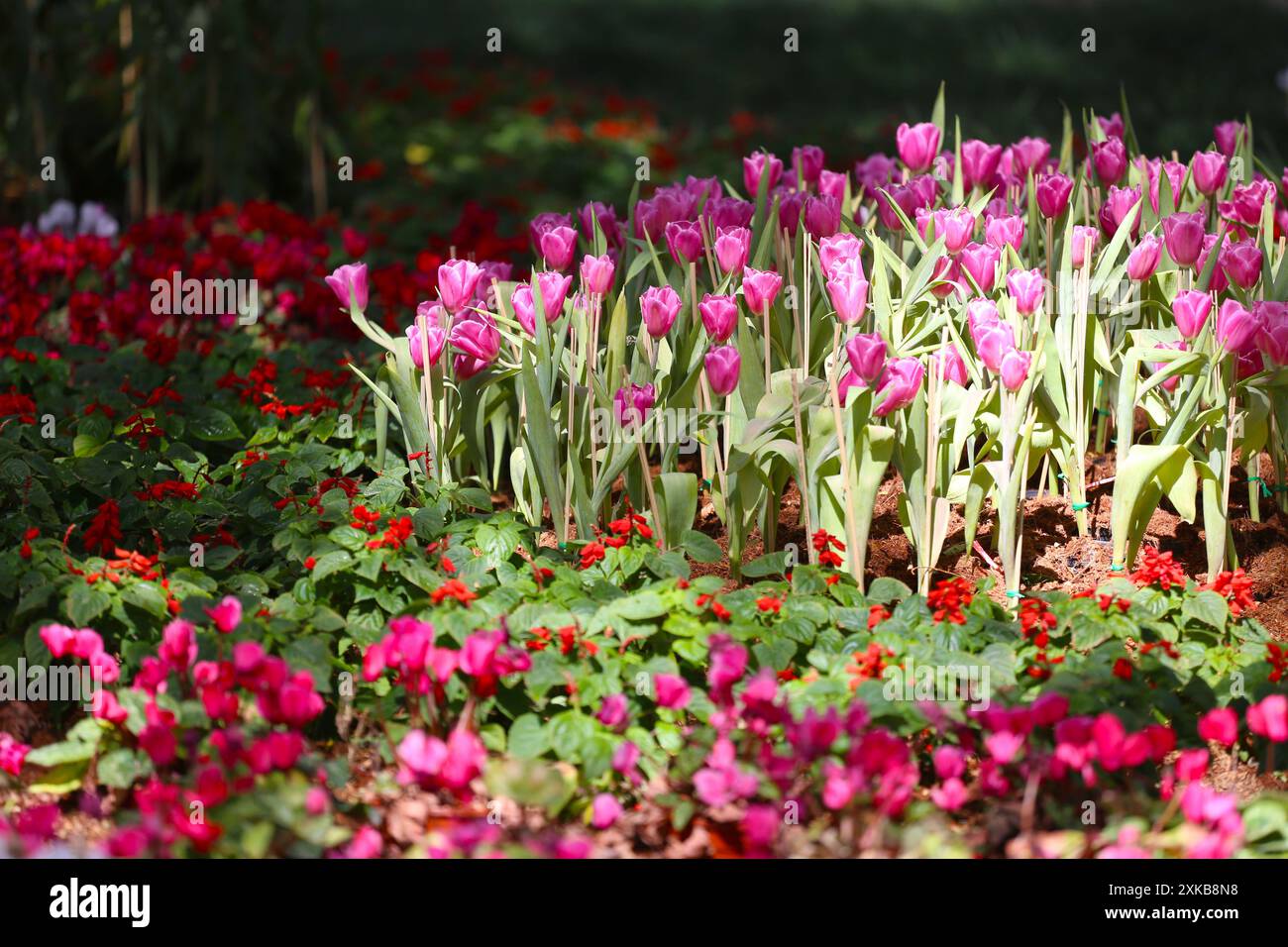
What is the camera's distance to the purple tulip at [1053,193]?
3.04 metres

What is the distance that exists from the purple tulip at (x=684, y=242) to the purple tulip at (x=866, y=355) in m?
0.48

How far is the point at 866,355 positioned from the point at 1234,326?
0.67 metres

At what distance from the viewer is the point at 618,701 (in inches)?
79.9

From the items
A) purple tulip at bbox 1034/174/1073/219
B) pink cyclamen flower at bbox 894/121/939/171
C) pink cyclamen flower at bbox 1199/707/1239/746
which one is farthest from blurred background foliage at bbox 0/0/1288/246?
pink cyclamen flower at bbox 1199/707/1239/746

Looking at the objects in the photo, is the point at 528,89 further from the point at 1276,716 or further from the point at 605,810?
the point at 1276,716

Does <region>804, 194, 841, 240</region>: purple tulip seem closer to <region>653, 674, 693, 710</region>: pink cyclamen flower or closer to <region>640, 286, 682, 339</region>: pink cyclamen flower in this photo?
<region>640, 286, 682, 339</region>: pink cyclamen flower

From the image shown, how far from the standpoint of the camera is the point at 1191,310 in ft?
8.44

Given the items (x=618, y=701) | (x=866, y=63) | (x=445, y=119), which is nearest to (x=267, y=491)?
(x=618, y=701)

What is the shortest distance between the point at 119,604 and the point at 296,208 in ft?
15.0

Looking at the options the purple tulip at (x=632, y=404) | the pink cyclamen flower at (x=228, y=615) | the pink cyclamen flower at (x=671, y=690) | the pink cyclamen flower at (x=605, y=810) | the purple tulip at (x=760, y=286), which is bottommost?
the pink cyclamen flower at (x=605, y=810)

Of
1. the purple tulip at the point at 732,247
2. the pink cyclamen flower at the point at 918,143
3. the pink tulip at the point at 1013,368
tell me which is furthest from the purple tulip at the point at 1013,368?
the pink cyclamen flower at the point at 918,143

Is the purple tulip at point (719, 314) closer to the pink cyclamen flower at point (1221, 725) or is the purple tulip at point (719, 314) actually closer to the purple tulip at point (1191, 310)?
the purple tulip at point (1191, 310)

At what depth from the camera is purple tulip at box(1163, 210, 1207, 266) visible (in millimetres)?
2740

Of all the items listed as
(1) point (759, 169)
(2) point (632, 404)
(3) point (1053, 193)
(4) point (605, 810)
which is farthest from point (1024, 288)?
(4) point (605, 810)
